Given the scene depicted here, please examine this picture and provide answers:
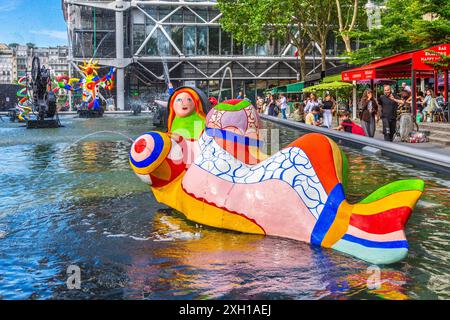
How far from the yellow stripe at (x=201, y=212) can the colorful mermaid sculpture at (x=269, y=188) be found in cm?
1

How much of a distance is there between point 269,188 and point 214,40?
55972 mm

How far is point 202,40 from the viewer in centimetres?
6019

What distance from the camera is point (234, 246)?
5.85 meters

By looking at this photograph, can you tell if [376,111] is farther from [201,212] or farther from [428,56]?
[201,212]

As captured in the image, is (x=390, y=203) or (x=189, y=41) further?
(x=189, y=41)

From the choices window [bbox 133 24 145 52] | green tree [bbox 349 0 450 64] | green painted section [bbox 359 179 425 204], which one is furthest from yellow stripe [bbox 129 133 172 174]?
window [bbox 133 24 145 52]

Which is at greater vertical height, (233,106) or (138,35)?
(138,35)

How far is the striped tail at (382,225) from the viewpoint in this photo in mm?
5031

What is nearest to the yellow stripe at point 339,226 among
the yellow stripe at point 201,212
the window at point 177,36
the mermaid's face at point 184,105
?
the yellow stripe at point 201,212

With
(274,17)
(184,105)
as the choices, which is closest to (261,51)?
(274,17)

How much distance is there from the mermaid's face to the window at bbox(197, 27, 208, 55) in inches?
2112

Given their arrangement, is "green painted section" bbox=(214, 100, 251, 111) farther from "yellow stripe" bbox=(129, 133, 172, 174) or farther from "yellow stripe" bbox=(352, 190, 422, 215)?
"yellow stripe" bbox=(352, 190, 422, 215)

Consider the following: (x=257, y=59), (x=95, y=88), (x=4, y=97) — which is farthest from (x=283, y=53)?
(x=4, y=97)
